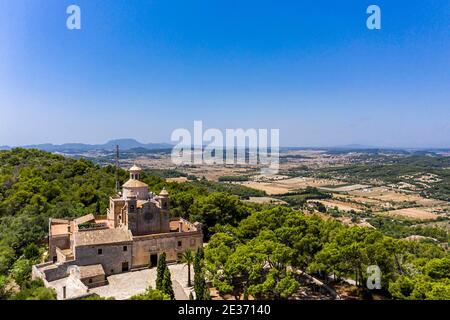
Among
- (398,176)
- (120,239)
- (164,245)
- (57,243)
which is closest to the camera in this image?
(120,239)

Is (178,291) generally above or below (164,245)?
below

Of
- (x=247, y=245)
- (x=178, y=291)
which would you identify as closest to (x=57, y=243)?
(x=178, y=291)

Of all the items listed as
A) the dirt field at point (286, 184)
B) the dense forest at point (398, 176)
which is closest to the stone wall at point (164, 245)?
the dirt field at point (286, 184)

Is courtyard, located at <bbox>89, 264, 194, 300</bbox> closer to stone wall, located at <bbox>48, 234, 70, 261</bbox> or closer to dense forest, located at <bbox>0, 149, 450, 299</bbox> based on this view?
dense forest, located at <bbox>0, 149, 450, 299</bbox>

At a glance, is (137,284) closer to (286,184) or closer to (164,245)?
(164,245)

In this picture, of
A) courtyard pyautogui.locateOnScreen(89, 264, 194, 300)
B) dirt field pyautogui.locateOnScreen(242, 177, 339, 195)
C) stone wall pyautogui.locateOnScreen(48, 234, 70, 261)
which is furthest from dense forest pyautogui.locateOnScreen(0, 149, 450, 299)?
dirt field pyautogui.locateOnScreen(242, 177, 339, 195)
